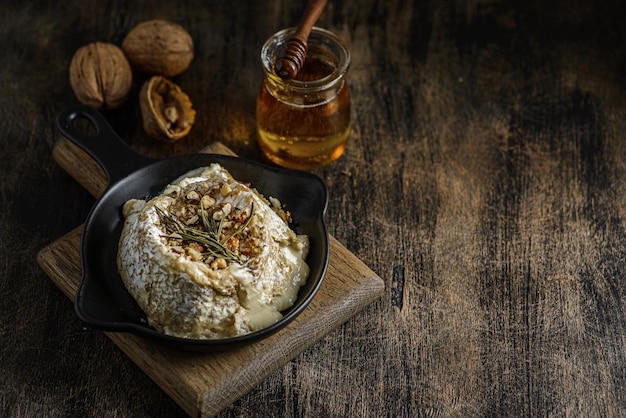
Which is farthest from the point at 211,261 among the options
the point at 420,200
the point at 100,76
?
the point at 100,76

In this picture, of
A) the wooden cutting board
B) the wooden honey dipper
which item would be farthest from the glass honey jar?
the wooden cutting board

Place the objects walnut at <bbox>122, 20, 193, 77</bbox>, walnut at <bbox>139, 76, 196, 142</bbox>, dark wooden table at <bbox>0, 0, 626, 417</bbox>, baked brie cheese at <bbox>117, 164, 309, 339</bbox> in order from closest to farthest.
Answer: baked brie cheese at <bbox>117, 164, 309, 339</bbox> < dark wooden table at <bbox>0, 0, 626, 417</bbox> < walnut at <bbox>139, 76, 196, 142</bbox> < walnut at <bbox>122, 20, 193, 77</bbox>

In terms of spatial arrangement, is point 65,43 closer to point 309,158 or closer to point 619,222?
point 309,158

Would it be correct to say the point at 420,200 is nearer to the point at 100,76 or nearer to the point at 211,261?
the point at 211,261

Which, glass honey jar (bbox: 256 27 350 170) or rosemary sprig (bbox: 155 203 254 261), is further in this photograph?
glass honey jar (bbox: 256 27 350 170)

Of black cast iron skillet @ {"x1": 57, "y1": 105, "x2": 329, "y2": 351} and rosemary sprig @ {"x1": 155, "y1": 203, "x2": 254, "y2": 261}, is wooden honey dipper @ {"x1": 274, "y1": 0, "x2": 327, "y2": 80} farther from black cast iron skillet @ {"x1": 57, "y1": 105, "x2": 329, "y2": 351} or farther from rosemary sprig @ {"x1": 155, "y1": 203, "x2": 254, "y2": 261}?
rosemary sprig @ {"x1": 155, "y1": 203, "x2": 254, "y2": 261}

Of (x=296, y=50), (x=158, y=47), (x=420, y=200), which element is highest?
(x=296, y=50)
